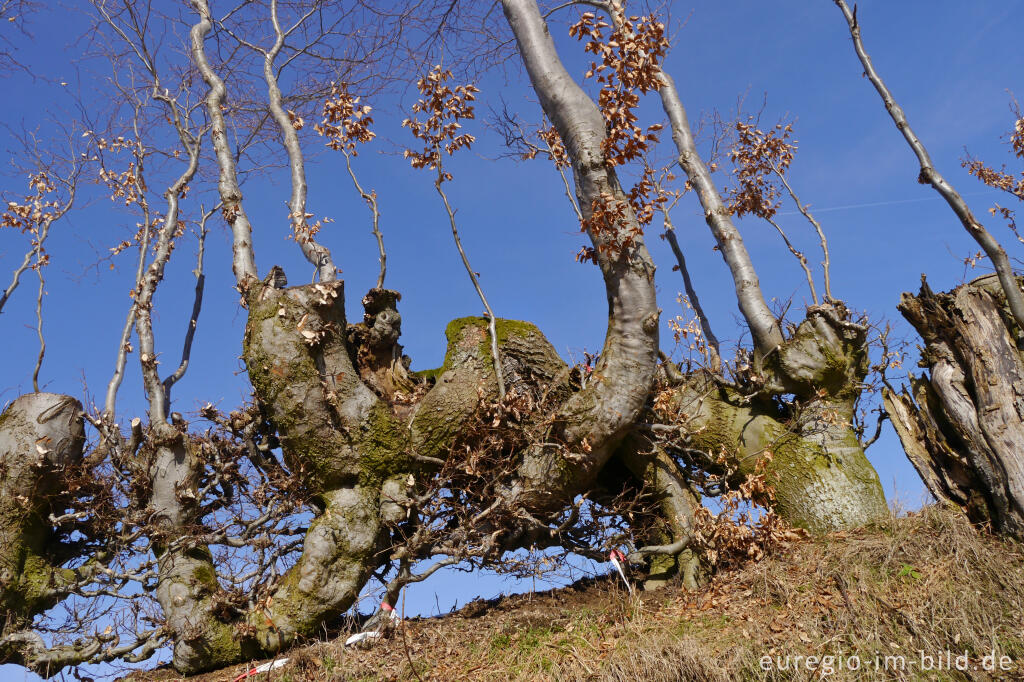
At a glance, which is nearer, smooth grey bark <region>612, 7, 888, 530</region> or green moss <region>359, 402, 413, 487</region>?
green moss <region>359, 402, 413, 487</region>

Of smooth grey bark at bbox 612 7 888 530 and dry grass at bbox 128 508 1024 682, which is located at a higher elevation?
smooth grey bark at bbox 612 7 888 530

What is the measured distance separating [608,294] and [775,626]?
139 inches

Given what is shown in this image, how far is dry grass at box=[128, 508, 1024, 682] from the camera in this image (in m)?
5.19

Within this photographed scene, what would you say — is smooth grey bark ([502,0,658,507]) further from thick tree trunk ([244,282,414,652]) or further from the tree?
the tree

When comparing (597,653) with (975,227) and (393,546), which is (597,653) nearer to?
(393,546)

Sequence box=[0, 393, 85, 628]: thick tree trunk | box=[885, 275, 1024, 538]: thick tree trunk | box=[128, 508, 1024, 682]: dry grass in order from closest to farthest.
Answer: box=[128, 508, 1024, 682]: dry grass → box=[885, 275, 1024, 538]: thick tree trunk → box=[0, 393, 85, 628]: thick tree trunk

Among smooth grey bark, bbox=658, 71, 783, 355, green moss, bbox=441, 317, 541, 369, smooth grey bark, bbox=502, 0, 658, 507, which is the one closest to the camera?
smooth grey bark, bbox=502, 0, 658, 507

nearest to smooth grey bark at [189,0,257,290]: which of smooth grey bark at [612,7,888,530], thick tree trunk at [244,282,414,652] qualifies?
thick tree trunk at [244,282,414,652]

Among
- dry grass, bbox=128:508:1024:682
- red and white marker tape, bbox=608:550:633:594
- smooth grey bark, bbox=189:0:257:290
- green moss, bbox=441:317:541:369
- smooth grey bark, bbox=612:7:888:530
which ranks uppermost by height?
smooth grey bark, bbox=189:0:257:290

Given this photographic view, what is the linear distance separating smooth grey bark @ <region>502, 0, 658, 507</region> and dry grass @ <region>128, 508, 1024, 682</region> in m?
1.48

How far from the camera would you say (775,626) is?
5.70 metres

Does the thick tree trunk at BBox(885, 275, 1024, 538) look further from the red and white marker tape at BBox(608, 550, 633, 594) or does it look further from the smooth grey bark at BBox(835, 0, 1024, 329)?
the red and white marker tape at BBox(608, 550, 633, 594)

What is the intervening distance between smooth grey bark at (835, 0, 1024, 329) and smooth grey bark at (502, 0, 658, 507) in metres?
3.75

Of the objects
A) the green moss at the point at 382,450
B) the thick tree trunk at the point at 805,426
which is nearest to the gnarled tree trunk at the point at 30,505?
the green moss at the point at 382,450
